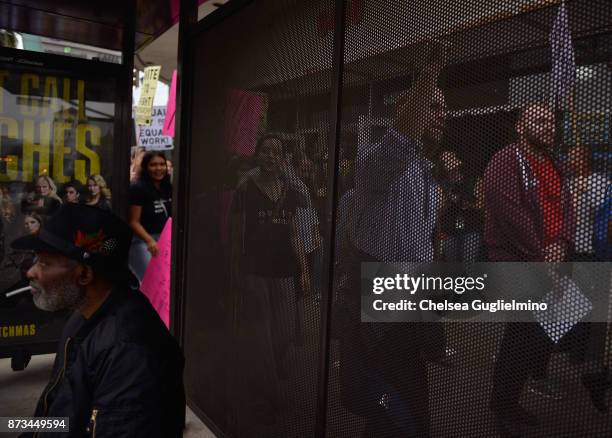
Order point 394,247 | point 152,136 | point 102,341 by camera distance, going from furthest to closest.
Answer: point 152,136 < point 394,247 < point 102,341

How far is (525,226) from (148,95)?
552cm

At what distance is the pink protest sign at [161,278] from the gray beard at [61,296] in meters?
2.74

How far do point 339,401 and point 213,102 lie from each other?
2129 mm

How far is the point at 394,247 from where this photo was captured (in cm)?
193

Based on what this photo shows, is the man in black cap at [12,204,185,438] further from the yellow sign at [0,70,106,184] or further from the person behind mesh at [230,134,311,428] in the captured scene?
the yellow sign at [0,70,106,184]

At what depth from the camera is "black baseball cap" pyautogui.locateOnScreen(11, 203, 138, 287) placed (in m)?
1.74

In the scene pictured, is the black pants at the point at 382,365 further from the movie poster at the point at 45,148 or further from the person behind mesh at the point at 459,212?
the movie poster at the point at 45,148

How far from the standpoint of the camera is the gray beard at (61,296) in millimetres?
1799

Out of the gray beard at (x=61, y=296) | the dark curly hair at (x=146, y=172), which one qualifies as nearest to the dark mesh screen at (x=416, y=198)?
the gray beard at (x=61, y=296)

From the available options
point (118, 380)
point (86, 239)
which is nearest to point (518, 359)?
point (118, 380)

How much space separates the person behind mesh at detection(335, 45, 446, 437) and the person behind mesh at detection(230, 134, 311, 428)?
1.20ft

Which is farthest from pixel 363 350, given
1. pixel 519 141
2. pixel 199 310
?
pixel 199 310

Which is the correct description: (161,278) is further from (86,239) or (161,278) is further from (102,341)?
(102,341)

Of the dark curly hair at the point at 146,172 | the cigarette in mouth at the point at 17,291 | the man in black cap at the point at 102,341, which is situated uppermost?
the dark curly hair at the point at 146,172
